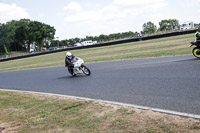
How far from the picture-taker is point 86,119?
5211 millimetres

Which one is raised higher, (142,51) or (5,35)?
(5,35)

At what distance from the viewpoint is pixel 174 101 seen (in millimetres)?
5754

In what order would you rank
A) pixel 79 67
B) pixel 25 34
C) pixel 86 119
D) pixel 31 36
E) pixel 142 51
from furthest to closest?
1. pixel 25 34
2. pixel 31 36
3. pixel 142 51
4. pixel 79 67
5. pixel 86 119

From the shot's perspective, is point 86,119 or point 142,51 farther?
point 142,51

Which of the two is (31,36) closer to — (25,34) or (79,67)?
(25,34)

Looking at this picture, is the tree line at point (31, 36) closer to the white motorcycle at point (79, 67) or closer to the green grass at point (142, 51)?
the green grass at point (142, 51)

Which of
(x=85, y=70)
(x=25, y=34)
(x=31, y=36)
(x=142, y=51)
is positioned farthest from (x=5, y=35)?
(x=85, y=70)

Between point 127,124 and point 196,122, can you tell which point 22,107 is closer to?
point 127,124

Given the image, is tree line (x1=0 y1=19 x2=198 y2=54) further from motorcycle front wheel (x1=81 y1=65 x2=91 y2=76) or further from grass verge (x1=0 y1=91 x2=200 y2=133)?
grass verge (x1=0 y1=91 x2=200 y2=133)

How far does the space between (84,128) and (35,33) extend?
98.7 metres

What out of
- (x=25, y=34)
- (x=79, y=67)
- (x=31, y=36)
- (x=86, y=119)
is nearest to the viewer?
(x=86, y=119)

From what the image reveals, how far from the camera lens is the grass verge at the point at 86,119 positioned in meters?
4.28

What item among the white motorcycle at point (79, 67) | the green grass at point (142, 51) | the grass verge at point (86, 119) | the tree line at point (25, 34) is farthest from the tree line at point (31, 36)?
the grass verge at point (86, 119)

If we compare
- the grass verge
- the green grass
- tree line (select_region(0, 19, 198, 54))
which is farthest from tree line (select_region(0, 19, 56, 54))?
the grass verge
